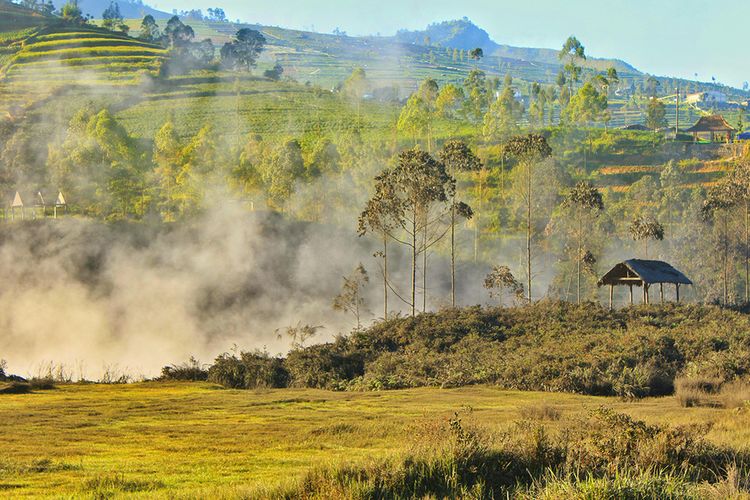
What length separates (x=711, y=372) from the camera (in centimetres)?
4825

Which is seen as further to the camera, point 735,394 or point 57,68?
point 57,68

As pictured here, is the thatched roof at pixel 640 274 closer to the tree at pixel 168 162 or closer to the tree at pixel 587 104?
the tree at pixel 168 162

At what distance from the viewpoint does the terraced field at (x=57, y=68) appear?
164000 mm

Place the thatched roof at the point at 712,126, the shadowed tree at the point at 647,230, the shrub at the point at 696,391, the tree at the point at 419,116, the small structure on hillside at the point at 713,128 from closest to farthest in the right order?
the shrub at the point at 696,391, the shadowed tree at the point at 647,230, the tree at the point at 419,116, the small structure on hillside at the point at 713,128, the thatched roof at the point at 712,126

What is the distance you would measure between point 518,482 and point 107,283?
7470 cm

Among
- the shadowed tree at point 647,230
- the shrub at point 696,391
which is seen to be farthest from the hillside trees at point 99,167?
the shrub at point 696,391

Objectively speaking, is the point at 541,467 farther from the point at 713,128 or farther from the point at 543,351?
the point at 713,128

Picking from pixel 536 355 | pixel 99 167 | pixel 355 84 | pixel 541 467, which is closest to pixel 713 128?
pixel 355 84

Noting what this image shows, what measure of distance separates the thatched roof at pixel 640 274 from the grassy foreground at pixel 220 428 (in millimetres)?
26385

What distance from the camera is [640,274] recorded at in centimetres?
7181

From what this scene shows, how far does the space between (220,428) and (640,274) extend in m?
45.3

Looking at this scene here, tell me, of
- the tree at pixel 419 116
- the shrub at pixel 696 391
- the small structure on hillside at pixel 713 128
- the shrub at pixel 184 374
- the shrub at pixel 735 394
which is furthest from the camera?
the small structure on hillside at pixel 713 128

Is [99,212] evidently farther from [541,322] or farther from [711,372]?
[711,372]

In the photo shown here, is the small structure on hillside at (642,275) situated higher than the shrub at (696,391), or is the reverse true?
the small structure on hillside at (642,275)
